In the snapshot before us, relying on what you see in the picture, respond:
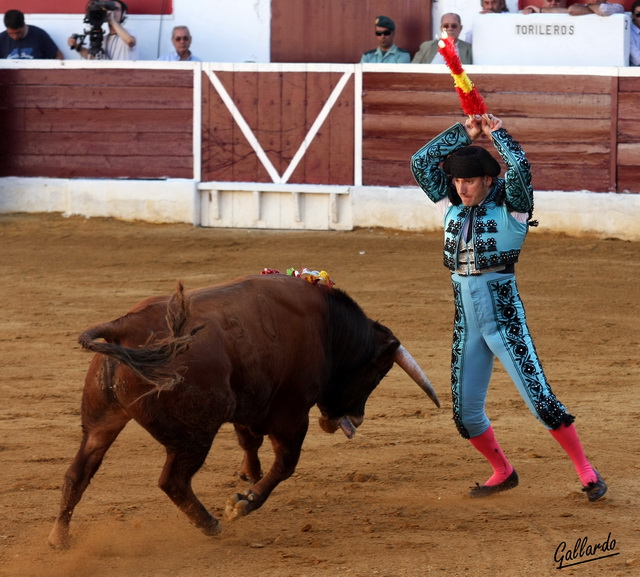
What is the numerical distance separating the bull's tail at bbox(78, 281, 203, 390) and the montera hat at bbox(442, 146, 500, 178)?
1173 mm

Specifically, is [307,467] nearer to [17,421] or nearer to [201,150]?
[17,421]

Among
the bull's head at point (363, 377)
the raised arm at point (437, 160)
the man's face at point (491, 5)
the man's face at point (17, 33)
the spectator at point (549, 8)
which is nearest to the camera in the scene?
the raised arm at point (437, 160)

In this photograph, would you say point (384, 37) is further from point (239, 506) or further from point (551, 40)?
point (239, 506)

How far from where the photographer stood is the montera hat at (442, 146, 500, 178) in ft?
14.1

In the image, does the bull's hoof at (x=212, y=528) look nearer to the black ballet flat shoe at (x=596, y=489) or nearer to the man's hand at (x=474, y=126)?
the black ballet flat shoe at (x=596, y=489)

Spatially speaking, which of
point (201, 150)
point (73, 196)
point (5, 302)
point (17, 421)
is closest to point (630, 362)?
point (17, 421)

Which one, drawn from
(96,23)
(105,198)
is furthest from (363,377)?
(96,23)

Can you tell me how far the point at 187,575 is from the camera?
12.6ft

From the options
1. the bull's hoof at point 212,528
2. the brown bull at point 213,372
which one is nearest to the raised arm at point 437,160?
the brown bull at point 213,372

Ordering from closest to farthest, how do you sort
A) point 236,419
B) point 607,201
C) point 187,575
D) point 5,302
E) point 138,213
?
point 187,575 < point 236,419 < point 5,302 < point 607,201 < point 138,213

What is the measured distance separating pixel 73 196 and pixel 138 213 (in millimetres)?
682

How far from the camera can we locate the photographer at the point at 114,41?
38.4 feet

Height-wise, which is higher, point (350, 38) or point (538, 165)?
point (350, 38)

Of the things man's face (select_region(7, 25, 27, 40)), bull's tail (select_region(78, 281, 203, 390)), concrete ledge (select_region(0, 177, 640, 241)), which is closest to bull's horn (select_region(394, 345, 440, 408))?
bull's tail (select_region(78, 281, 203, 390))
